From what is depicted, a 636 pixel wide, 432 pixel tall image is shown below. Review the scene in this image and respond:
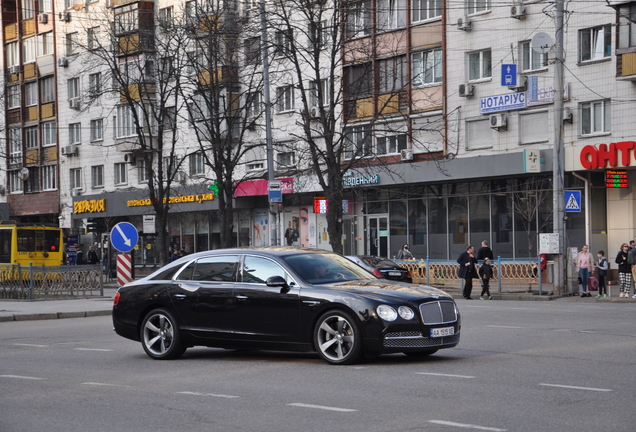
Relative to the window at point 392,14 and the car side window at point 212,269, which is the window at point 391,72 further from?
the car side window at point 212,269

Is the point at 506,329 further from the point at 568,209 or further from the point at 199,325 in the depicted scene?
the point at 568,209

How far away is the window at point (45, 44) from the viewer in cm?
6241

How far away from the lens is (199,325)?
13.3 m

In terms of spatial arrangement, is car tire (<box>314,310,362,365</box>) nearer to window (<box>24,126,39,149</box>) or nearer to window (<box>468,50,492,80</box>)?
window (<box>468,50,492,80</box>)

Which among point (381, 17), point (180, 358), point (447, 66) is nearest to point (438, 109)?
point (447, 66)

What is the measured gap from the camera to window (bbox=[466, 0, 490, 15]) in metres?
39.4

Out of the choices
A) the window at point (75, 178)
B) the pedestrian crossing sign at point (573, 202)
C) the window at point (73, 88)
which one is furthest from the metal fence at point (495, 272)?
the window at point (73, 88)

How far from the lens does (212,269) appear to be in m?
13.5

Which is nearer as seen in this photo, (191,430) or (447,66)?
(191,430)

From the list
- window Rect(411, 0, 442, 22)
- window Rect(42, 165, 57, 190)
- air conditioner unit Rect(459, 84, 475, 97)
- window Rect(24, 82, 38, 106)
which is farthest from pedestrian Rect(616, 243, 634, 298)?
window Rect(24, 82, 38, 106)

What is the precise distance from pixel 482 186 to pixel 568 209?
9.79 metres

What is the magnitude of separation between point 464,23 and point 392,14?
166 inches

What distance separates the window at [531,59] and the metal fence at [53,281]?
17435 mm

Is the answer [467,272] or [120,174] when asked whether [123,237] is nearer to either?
[467,272]
